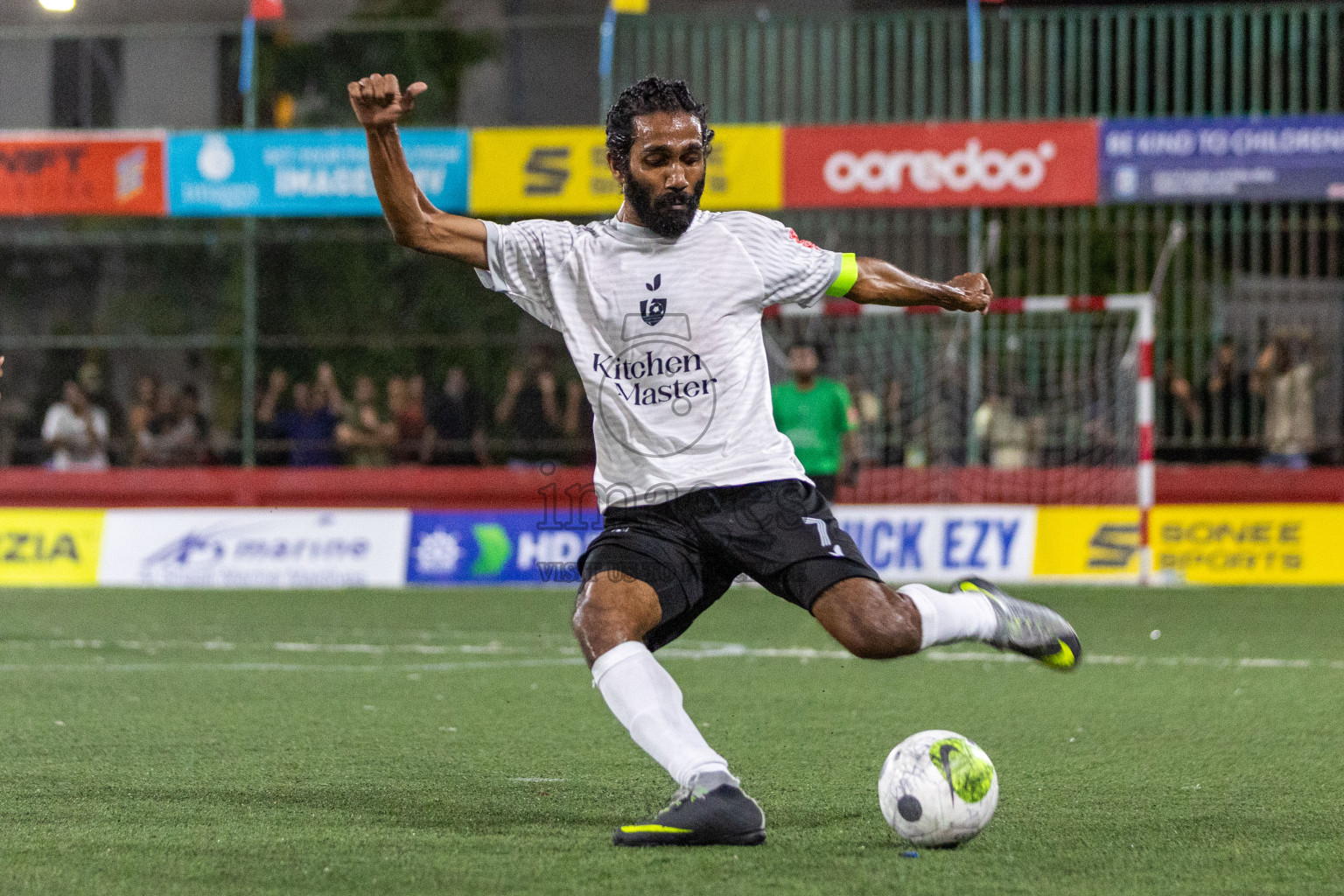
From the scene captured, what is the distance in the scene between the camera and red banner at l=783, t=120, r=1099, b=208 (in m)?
15.1

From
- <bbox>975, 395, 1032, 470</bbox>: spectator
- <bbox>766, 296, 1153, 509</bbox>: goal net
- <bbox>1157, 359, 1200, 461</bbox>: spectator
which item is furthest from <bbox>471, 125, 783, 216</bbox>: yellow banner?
<bbox>1157, 359, 1200, 461</bbox>: spectator

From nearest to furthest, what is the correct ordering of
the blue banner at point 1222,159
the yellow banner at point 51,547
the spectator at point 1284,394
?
the blue banner at point 1222,159, the yellow banner at point 51,547, the spectator at point 1284,394

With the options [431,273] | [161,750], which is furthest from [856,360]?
[161,750]

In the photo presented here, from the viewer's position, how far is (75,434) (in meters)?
16.8

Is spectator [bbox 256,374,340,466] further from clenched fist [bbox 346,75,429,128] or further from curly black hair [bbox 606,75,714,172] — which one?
clenched fist [bbox 346,75,429,128]

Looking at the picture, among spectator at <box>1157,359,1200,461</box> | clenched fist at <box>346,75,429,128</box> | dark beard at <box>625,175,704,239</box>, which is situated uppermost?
clenched fist at <box>346,75,429,128</box>

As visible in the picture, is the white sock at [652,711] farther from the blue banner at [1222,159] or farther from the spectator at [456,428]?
the blue banner at [1222,159]

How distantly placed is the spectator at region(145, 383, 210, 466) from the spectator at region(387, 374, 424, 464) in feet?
6.20

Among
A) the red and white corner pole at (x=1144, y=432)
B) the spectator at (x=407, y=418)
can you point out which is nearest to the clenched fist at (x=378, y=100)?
the red and white corner pole at (x=1144, y=432)

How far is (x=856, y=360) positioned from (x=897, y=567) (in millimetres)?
2384

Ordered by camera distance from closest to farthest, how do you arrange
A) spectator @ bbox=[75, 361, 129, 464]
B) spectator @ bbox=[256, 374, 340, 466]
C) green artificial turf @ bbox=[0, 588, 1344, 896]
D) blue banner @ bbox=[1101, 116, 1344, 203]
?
1. green artificial turf @ bbox=[0, 588, 1344, 896]
2. blue banner @ bbox=[1101, 116, 1344, 203]
3. spectator @ bbox=[256, 374, 340, 466]
4. spectator @ bbox=[75, 361, 129, 464]

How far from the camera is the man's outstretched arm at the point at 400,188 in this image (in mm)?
4355

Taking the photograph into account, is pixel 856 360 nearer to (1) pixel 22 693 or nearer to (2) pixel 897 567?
(2) pixel 897 567

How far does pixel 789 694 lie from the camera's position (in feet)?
25.5
